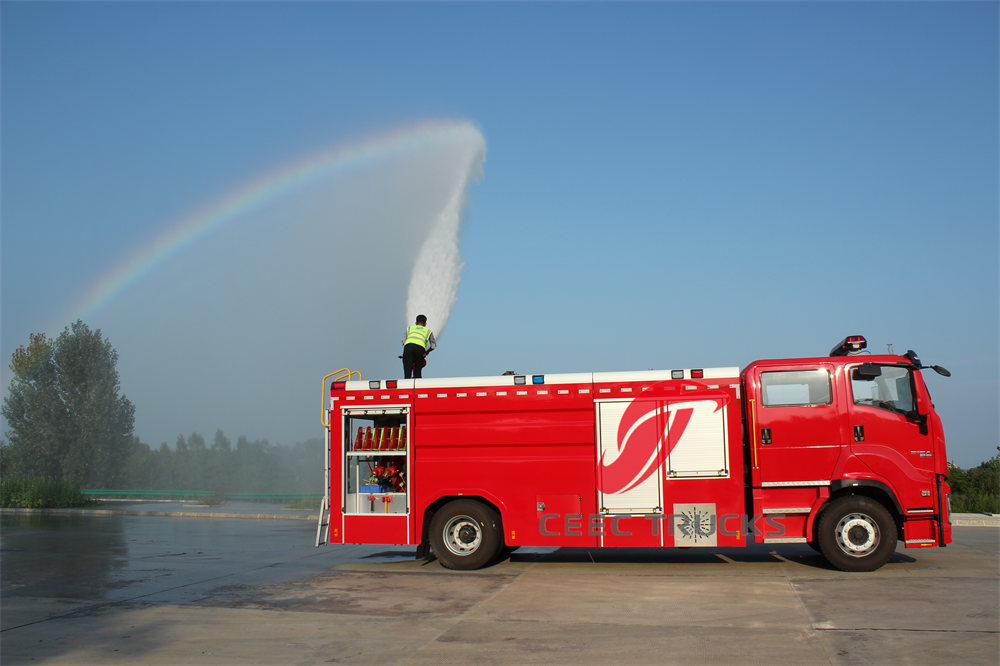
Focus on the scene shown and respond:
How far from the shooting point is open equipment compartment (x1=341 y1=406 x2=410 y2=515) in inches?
508

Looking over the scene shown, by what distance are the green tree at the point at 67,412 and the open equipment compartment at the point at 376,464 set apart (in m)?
31.3

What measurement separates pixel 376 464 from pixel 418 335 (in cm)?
238

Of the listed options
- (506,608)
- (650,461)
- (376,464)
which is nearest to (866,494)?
(650,461)

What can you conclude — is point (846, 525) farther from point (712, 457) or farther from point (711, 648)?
point (711, 648)

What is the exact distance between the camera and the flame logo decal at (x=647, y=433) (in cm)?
1211

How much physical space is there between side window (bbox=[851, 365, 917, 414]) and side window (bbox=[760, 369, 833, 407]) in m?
0.40

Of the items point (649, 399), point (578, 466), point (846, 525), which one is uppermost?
point (649, 399)

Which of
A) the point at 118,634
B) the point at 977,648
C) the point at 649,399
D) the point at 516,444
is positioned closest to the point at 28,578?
the point at 118,634

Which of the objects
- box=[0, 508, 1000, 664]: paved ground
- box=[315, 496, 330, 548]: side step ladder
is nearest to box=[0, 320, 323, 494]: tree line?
box=[0, 508, 1000, 664]: paved ground

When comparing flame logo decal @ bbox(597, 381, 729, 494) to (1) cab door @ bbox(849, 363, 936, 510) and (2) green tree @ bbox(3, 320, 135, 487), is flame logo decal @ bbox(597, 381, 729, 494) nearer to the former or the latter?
(1) cab door @ bbox(849, 363, 936, 510)

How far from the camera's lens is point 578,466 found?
12320 mm

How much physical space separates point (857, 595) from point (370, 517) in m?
6.99

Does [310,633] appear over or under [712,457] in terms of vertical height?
under

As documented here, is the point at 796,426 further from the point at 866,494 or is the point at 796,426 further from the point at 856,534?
the point at 856,534
